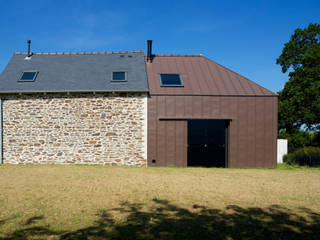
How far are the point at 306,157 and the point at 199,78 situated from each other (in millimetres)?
7110

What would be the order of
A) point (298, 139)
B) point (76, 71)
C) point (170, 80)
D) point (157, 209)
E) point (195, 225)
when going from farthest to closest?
point (298, 139), point (76, 71), point (170, 80), point (157, 209), point (195, 225)

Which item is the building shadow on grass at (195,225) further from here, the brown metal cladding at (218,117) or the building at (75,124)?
the building at (75,124)

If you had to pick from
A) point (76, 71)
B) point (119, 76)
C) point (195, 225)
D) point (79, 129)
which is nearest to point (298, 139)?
point (119, 76)

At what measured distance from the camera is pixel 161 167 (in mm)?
11859

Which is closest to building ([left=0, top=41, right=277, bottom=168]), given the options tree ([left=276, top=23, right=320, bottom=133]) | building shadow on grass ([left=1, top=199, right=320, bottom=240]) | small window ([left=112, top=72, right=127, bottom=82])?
small window ([left=112, top=72, right=127, bottom=82])

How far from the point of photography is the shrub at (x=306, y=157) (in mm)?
12992

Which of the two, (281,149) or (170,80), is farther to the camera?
(281,149)

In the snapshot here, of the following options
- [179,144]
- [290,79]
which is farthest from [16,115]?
[290,79]

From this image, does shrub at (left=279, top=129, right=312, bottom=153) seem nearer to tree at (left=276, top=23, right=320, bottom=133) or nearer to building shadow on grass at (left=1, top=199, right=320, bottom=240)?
tree at (left=276, top=23, right=320, bottom=133)

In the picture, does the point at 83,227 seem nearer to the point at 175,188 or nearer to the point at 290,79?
the point at 175,188

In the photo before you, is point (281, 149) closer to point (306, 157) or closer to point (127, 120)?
point (306, 157)

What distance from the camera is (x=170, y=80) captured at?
1298 centimetres

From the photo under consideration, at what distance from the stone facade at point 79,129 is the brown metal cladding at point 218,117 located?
713 millimetres

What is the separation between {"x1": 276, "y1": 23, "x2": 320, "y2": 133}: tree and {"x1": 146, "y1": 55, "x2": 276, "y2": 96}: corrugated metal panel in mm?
8828
